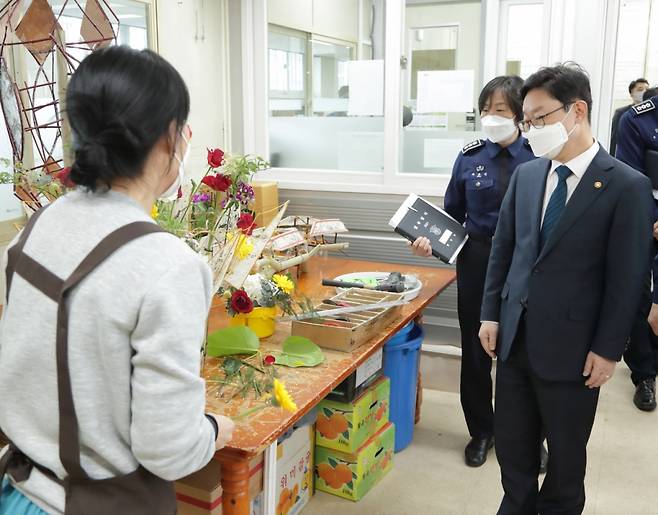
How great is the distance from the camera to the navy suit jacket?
5.47 feet

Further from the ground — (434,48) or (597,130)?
(434,48)

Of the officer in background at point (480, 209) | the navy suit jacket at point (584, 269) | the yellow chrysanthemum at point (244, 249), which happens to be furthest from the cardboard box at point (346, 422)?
the yellow chrysanthemum at point (244, 249)

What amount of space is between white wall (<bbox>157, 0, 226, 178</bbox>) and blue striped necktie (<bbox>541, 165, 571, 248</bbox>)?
98.0 inches

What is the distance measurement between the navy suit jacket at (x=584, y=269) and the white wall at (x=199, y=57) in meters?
2.47

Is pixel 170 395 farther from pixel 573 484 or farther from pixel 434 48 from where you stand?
pixel 434 48

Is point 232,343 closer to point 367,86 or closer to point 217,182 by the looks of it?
point 217,182

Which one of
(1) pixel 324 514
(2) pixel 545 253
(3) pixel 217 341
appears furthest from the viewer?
(1) pixel 324 514

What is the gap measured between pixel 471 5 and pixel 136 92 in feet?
11.0

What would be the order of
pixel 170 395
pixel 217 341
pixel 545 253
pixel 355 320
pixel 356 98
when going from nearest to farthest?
pixel 170 395 → pixel 545 253 → pixel 217 341 → pixel 355 320 → pixel 356 98

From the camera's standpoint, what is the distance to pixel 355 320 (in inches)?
86.3

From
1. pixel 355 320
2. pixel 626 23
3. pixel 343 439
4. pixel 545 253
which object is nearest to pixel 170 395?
pixel 545 253

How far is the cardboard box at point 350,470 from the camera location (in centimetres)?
243

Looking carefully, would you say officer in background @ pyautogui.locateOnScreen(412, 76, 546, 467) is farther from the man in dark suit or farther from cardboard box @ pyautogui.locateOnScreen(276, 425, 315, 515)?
cardboard box @ pyautogui.locateOnScreen(276, 425, 315, 515)

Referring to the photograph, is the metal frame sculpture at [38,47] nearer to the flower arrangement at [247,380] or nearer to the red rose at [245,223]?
the red rose at [245,223]
